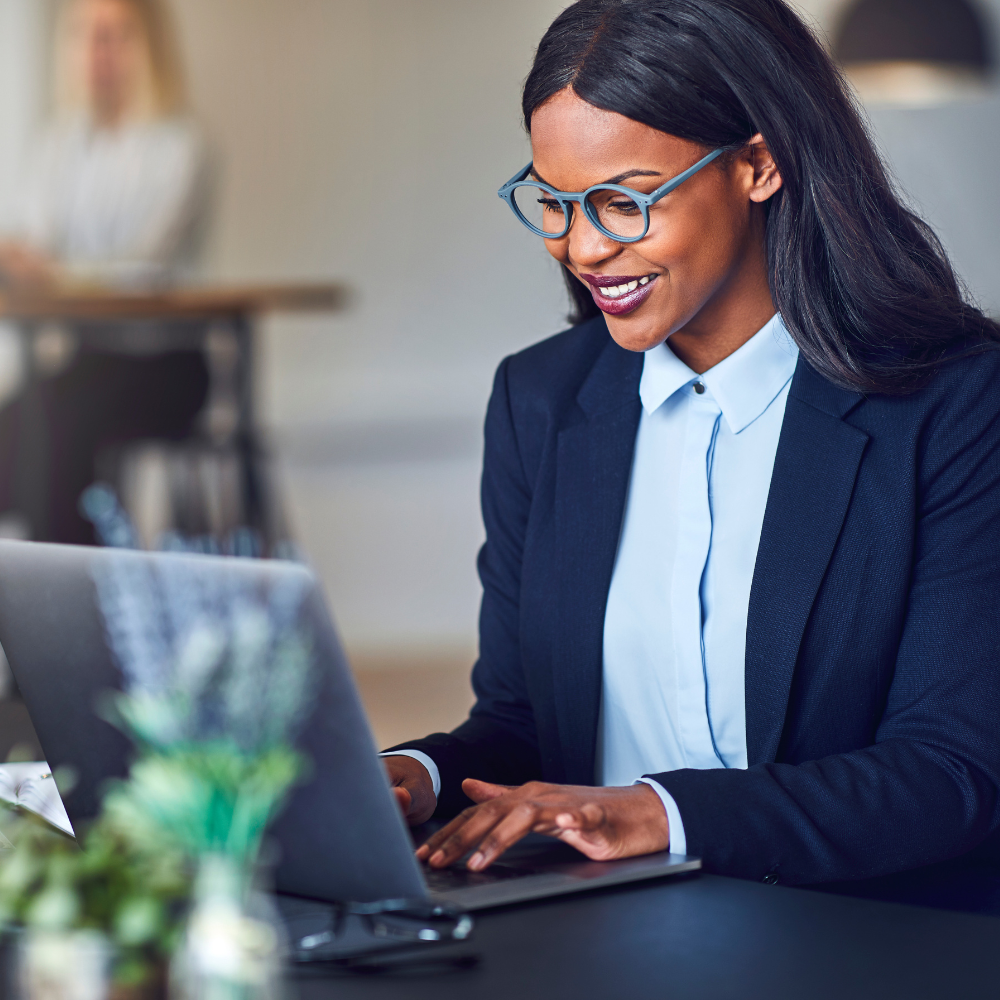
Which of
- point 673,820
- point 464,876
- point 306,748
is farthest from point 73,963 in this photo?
point 673,820

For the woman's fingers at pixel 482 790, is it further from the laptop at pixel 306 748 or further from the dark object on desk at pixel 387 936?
the dark object on desk at pixel 387 936

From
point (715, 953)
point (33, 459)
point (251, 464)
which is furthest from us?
point (251, 464)

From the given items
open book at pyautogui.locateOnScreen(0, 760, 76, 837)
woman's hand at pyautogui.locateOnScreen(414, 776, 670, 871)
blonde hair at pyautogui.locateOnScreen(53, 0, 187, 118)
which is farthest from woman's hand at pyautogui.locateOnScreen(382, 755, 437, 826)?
blonde hair at pyautogui.locateOnScreen(53, 0, 187, 118)

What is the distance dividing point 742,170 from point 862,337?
0.59 ft

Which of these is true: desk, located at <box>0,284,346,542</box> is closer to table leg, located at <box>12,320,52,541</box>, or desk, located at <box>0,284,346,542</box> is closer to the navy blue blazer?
table leg, located at <box>12,320,52,541</box>

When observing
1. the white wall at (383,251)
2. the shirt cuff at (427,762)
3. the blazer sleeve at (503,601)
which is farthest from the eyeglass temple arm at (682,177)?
the white wall at (383,251)

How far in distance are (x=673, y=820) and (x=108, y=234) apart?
4379mm

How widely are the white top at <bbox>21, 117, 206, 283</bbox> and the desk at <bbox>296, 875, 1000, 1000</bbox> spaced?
416 cm

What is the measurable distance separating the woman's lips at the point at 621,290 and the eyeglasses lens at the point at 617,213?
46 mm

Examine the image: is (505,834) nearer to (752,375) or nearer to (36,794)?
(36,794)

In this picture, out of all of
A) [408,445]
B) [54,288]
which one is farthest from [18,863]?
[408,445]

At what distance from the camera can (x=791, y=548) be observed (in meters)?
1.18

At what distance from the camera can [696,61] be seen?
1.14 metres

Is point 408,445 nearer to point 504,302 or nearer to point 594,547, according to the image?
point 504,302
